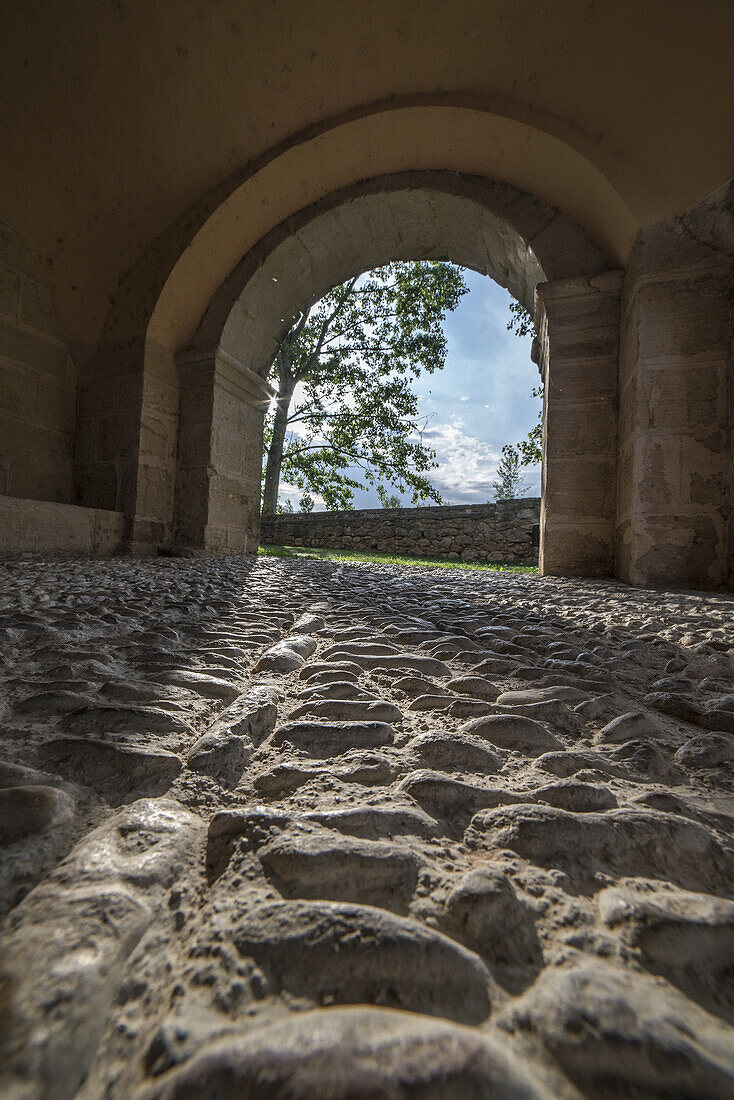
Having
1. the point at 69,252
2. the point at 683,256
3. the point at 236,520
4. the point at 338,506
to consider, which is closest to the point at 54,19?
the point at 69,252

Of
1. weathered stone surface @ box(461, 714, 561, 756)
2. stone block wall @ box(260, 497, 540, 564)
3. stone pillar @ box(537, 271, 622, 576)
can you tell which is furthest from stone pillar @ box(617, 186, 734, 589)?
stone block wall @ box(260, 497, 540, 564)

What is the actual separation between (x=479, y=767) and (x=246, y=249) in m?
5.92

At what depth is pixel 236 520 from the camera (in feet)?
18.1

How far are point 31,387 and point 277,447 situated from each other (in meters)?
7.26

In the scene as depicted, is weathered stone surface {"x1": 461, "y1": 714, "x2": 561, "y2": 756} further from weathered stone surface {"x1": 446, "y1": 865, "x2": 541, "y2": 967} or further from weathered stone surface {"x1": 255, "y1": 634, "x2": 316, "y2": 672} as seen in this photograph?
weathered stone surface {"x1": 255, "y1": 634, "x2": 316, "y2": 672}

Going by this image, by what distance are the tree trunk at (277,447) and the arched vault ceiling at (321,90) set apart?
23.7ft

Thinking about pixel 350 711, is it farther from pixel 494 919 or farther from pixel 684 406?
pixel 684 406

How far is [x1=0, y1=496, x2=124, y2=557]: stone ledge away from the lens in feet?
12.2

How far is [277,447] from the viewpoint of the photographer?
1199cm

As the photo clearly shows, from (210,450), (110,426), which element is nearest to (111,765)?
(210,450)

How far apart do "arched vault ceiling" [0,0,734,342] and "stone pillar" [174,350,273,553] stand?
60.5 inches

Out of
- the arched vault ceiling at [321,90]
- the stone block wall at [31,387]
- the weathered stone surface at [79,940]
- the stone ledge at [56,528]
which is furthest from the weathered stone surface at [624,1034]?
the stone block wall at [31,387]

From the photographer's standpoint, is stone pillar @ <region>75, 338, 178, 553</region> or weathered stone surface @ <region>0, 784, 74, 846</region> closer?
weathered stone surface @ <region>0, 784, 74, 846</region>

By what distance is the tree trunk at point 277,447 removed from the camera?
11.8 meters
